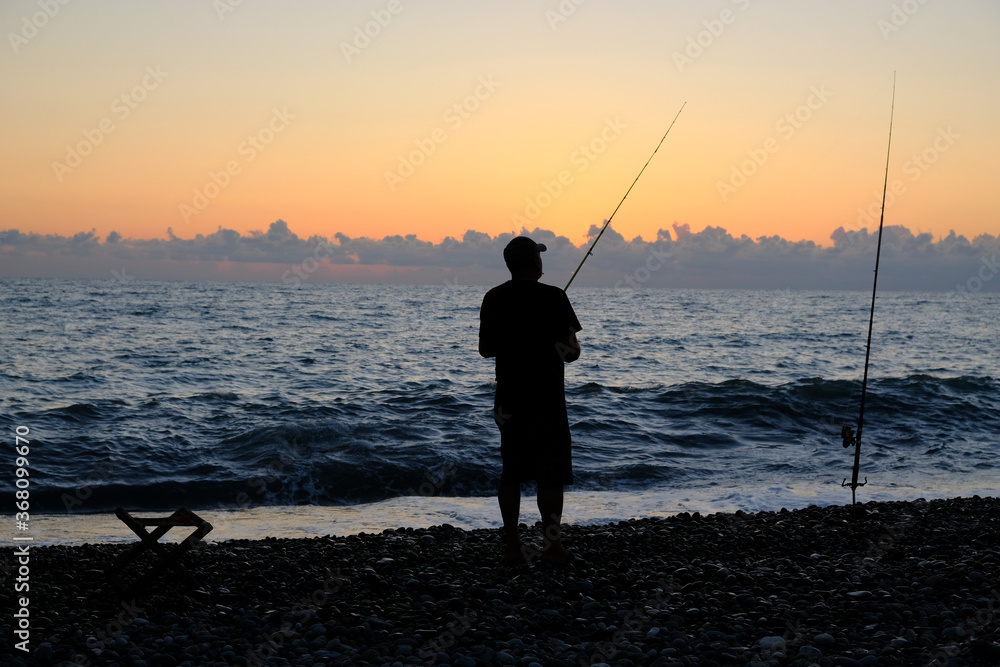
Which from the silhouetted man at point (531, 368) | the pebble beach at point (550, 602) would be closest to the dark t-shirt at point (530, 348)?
the silhouetted man at point (531, 368)

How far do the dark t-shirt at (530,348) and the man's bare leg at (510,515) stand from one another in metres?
0.39

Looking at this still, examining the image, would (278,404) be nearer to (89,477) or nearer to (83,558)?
(89,477)

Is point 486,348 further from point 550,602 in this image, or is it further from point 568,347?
point 550,602

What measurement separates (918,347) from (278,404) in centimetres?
2495

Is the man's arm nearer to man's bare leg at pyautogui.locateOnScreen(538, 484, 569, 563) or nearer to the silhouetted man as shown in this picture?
the silhouetted man

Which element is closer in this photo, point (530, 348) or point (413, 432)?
point (530, 348)

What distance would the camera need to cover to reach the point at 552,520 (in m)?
4.46

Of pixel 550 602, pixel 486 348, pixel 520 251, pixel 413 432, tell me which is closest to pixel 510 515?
pixel 550 602

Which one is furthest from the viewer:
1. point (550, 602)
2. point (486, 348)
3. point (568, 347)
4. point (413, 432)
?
point (413, 432)

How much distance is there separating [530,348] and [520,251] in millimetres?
589

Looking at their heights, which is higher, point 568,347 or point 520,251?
point 520,251

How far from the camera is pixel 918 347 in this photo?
27.8 m

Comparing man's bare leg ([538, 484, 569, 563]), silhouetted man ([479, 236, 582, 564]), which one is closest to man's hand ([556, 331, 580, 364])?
silhouetted man ([479, 236, 582, 564])

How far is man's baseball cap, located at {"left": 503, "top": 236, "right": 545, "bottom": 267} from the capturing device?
4348 mm
